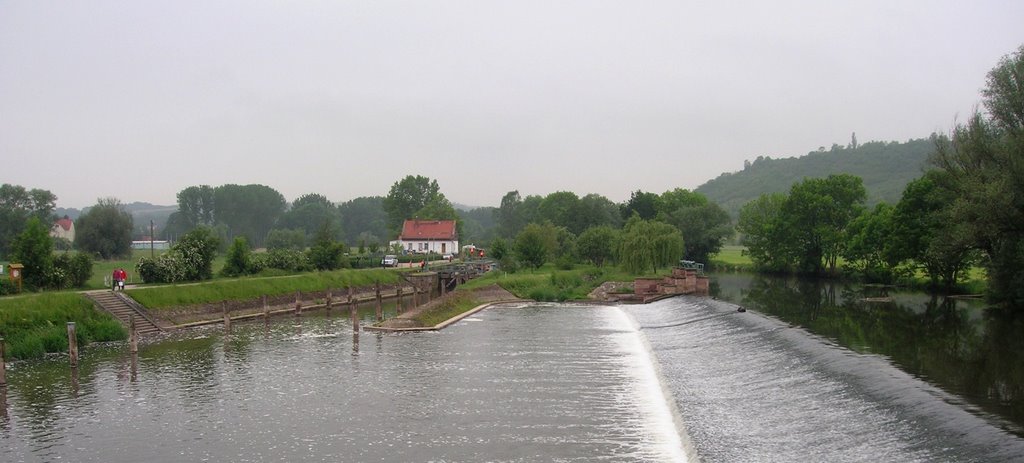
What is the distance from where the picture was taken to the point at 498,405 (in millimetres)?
20891

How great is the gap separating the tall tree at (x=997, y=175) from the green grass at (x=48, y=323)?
41.0m

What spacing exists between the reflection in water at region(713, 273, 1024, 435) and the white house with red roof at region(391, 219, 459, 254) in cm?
5771

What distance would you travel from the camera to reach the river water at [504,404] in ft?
52.3

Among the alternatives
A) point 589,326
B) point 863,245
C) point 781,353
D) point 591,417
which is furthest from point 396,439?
point 863,245

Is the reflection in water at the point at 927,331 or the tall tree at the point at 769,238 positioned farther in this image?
the tall tree at the point at 769,238

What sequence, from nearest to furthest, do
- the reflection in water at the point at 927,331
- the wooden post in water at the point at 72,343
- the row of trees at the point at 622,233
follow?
the reflection in water at the point at 927,331 → the wooden post in water at the point at 72,343 → the row of trees at the point at 622,233

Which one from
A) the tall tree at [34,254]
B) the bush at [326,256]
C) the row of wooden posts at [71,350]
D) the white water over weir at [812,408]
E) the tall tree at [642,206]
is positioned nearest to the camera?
the white water over weir at [812,408]

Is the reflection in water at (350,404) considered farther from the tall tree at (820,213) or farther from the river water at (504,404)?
the tall tree at (820,213)

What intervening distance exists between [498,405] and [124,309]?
1054 inches

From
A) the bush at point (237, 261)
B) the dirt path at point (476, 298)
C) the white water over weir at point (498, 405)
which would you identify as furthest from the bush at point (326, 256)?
the white water over weir at point (498, 405)

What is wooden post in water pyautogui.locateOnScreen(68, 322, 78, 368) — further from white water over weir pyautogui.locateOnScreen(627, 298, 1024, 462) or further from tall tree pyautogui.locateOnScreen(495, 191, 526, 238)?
tall tree pyautogui.locateOnScreen(495, 191, 526, 238)

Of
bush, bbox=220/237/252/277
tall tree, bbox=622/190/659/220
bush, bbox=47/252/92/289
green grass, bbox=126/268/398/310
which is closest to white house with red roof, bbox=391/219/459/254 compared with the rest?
tall tree, bbox=622/190/659/220

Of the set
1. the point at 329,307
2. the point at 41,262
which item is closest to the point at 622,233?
the point at 329,307

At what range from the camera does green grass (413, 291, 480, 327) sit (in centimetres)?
4026
